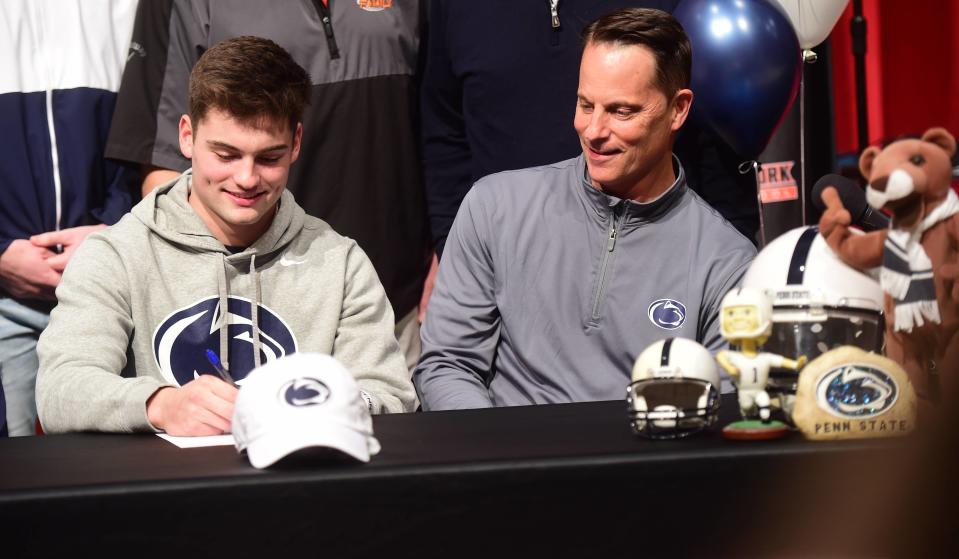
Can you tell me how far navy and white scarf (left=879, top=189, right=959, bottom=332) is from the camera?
1004mm

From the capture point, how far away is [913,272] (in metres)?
1.01

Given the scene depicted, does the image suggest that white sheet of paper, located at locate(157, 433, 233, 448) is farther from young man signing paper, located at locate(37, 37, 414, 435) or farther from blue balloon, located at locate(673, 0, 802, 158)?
blue balloon, located at locate(673, 0, 802, 158)

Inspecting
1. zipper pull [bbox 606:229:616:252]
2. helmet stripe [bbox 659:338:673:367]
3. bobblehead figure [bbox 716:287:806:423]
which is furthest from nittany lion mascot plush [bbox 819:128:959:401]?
zipper pull [bbox 606:229:616:252]

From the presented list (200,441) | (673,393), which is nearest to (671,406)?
(673,393)

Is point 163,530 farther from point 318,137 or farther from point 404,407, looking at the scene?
point 318,137

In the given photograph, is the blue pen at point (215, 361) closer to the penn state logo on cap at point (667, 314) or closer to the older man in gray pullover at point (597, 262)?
the older man in gray pullover at point (597, 262)

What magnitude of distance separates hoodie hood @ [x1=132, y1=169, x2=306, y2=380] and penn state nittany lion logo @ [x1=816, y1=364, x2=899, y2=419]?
944 mm

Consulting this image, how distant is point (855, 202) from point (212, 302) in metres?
1.00

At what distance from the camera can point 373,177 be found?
2.26m

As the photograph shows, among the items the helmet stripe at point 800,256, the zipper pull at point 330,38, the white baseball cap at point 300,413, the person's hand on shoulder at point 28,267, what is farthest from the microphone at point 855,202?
the person's hand on shoulder at point 28,267

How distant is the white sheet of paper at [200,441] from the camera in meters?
1.18

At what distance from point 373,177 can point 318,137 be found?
14 cm

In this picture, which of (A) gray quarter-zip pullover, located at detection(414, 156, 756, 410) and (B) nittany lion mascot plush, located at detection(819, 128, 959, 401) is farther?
(A) gray quarter-zip pullover, located at detection(414, 156, 756, 410)

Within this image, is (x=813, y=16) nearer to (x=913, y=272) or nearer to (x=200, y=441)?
(x=913, y=272)
